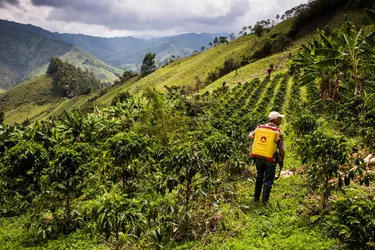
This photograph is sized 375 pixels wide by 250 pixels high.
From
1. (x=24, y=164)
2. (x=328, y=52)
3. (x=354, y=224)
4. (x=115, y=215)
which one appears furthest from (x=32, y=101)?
(x=354, y=224)

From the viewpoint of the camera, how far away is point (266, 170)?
268 inches

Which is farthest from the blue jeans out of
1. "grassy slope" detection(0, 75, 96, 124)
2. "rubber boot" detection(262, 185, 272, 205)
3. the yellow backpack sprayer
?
"grassy slope" detection(0, 75, 96, 124)

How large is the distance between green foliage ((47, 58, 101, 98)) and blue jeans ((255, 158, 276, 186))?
6343 inches

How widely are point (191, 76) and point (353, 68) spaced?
6819 centimetres

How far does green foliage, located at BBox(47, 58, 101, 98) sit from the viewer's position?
165500 mm

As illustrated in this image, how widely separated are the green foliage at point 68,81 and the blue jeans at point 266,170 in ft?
529

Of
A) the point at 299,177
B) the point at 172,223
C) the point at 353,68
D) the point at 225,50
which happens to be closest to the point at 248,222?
the point at 172,223

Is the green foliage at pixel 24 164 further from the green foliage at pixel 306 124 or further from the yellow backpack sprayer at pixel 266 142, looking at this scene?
the green foliage at pixel 306 124

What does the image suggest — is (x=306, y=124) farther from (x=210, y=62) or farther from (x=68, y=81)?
(x=68, y=81)

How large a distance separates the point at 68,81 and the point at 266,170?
580 feet

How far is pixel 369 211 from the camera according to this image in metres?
3.79

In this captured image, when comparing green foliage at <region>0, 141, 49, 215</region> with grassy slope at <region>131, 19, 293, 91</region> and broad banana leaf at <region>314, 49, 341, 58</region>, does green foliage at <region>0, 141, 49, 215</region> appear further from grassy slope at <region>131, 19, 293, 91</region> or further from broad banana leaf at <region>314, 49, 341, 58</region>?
grassy slope at <region>131, 19, 293, 91</region>

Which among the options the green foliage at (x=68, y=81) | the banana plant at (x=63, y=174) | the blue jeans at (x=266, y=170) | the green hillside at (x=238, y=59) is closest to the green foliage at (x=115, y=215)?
the banana plant at (x=63, y=174)

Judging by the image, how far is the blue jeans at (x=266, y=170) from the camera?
672cm
